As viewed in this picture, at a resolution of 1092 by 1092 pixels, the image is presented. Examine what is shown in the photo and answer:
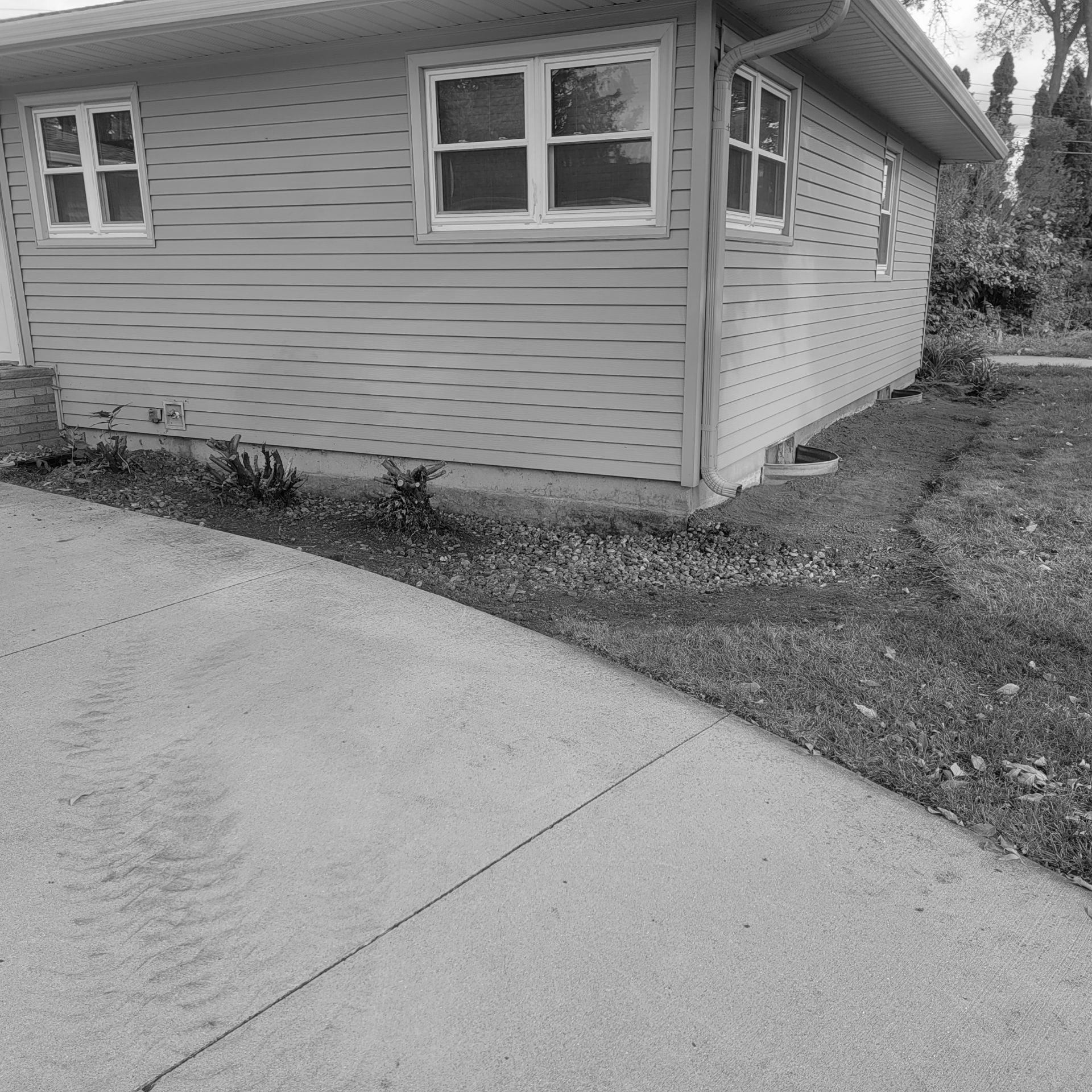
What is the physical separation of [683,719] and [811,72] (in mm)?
5718

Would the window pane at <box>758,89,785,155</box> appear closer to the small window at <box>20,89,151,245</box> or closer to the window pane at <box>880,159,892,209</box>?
the window pane at <box>880,159,892,209</box>

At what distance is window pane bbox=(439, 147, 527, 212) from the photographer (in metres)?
6.13

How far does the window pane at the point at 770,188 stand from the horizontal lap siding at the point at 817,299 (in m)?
0.20

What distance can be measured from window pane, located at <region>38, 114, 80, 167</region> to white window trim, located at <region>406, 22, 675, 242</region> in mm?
3294

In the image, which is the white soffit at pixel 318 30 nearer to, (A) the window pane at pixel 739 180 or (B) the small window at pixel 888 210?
(A) the window pane at pixel 739 180

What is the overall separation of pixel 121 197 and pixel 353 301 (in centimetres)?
241

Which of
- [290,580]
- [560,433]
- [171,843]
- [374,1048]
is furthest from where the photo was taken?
[560,433]

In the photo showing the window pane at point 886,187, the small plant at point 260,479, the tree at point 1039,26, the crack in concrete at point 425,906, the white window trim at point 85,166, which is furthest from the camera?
the tree at point 1039,26

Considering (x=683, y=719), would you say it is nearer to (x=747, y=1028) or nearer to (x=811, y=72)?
(x=747, y=1028)

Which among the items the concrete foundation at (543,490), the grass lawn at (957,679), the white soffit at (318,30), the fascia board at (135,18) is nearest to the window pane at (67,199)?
the white soffit at (318,30)

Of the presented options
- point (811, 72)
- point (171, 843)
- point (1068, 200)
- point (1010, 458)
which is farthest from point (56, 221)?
point (1068, 200)

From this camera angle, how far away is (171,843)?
2.88m

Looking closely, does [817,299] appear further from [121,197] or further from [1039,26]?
[1039,26]

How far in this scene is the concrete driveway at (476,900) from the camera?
2.15m
